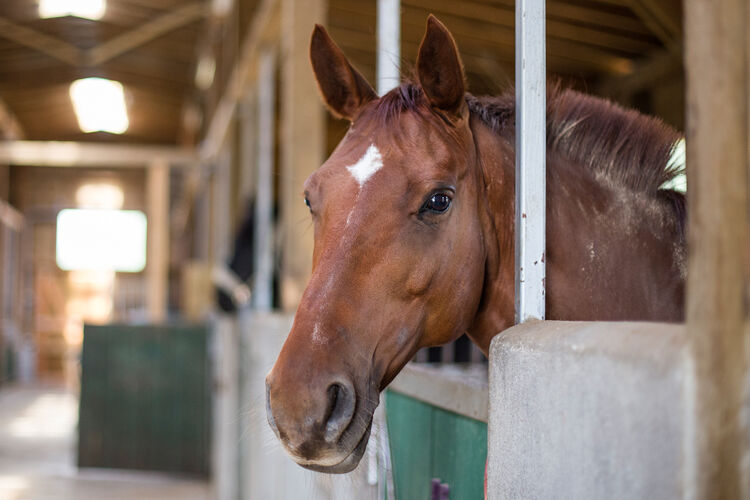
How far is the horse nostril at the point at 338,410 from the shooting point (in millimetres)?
1266

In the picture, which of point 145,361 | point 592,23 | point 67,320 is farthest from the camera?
point 67,320

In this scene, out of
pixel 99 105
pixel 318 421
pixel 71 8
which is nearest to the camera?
pixel 318 421

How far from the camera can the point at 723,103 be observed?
77cm

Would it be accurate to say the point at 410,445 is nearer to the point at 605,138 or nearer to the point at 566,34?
the point at 605,138

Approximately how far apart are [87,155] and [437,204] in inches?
475

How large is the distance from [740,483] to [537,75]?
35.1 inches

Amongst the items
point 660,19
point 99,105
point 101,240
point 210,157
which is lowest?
point 101,240

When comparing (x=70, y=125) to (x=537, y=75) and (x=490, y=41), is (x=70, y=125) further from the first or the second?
(x=537, y=75)

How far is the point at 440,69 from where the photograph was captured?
4.99 feet

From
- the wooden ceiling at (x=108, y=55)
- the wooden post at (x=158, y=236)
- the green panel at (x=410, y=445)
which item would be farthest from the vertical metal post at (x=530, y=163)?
the wooden post at (x=158, y=236)

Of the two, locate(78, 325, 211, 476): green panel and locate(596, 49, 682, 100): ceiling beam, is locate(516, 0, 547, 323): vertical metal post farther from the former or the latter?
locate(78, 325, 211, 476): green panel

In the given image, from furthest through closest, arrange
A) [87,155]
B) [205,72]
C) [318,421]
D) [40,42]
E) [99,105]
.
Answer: [99,105], [205,72], [87,155], [40,42], [318,421]

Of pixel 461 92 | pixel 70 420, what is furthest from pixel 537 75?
pixel 70 420

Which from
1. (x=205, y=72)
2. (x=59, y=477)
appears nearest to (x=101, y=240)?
(x=205, y=72)
